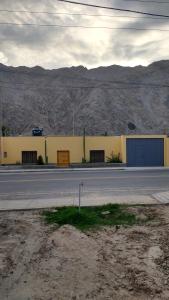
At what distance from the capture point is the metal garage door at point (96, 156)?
4023 centimetres

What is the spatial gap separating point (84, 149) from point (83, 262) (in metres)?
32.8

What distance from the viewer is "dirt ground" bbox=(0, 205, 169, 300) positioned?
19.9ft

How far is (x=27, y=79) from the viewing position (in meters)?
88.4

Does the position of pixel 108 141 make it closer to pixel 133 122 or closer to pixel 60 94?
pixel 133 122

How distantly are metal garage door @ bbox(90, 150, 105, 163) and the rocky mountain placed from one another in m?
29.7

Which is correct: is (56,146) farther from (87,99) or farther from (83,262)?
(87,99)

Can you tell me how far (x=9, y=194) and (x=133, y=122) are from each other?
195 ft

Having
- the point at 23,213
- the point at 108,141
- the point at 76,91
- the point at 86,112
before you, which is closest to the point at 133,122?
the point at 86,112

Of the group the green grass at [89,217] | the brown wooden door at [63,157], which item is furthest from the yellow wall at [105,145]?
the green grass at [89,217]

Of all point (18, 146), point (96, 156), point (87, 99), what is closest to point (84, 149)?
point (96, 156)

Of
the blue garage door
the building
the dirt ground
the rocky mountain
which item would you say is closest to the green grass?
the dirt ground

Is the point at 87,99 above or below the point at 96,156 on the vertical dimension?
above

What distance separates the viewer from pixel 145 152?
1550 inches

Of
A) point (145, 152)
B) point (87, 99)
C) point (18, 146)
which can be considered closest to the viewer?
point (145, 152)
